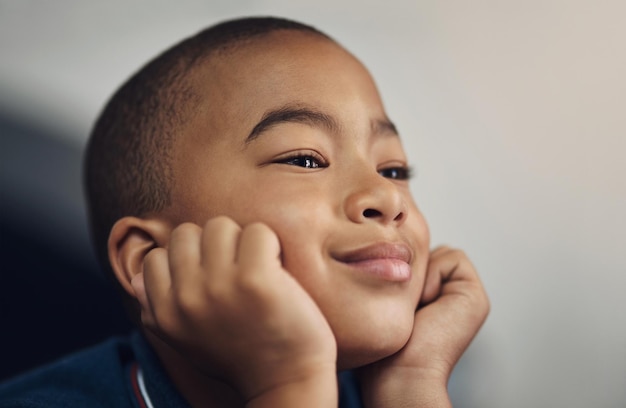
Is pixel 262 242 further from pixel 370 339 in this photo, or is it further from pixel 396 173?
pixel 396 173

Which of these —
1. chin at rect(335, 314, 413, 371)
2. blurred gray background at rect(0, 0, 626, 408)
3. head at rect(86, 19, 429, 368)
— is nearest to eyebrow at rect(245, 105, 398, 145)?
head at rect(86, 19, 429, 368)

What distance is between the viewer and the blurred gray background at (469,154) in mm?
1257

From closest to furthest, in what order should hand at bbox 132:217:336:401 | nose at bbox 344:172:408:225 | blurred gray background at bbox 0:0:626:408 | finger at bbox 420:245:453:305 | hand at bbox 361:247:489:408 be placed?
hand at bbox 132:217:336:401 → nose at bbox 344:172:408:225 → hand at bbox 361:247:489:408 → finger at bbox 420:245:453:305 → blurred gray background at bbox 0:0:626:408

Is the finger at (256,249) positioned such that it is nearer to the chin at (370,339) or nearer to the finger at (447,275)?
the chin at (370,339)

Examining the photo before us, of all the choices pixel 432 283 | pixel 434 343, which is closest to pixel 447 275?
pixel 432 283

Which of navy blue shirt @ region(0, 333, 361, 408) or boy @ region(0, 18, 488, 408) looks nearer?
boy @ region(0, 18, 488, 408)

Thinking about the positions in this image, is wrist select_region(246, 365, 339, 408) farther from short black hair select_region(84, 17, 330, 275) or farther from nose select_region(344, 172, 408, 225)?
short black hair select_region(84, 17, 330, 275)

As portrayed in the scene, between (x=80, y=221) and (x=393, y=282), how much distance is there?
92 cm

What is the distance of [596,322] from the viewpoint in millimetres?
1293

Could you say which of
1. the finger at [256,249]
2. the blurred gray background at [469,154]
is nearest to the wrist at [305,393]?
the finger at [256,249]

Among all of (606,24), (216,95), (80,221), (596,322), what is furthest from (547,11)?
(80,221)

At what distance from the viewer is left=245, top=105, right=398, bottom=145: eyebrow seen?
0.87 m

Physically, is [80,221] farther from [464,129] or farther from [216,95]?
[464,129]

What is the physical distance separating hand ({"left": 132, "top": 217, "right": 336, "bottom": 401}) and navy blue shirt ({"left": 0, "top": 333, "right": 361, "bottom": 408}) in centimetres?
24
